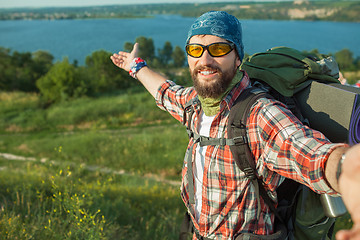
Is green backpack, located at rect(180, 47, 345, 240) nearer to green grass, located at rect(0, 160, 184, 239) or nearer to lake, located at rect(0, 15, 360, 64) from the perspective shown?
green grass, located at rect(0, 160, 184, 239)

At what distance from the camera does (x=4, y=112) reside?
84.2ft

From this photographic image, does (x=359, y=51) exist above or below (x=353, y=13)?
below

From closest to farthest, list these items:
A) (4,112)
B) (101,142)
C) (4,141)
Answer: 1. (101,142)
2. (4,141)
3. (4,112)

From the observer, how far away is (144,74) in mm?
2961

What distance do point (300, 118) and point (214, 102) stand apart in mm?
591

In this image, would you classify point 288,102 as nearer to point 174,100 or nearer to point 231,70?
point 231,70

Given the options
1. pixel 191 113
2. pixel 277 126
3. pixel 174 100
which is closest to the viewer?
pixel 277 126

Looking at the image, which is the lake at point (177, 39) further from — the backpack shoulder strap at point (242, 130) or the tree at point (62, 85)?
the backpack shoulder strap at point (242, 130)

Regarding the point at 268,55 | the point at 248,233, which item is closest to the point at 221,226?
the point at 248,233

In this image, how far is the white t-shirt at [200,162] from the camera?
2055 millimetres

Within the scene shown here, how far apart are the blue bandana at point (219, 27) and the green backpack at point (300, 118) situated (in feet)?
1.14

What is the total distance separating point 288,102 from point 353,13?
115 metres

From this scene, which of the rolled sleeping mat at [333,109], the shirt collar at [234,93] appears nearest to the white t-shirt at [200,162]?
the shirt collar at [234,93]

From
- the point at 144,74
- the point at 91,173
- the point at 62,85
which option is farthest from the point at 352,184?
the point at 62,85
